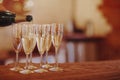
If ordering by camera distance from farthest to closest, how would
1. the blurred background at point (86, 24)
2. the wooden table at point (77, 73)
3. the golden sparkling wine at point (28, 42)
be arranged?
the blurred background at point (86, 24)
the golden sparkling wine at point (28, 42)
the wooden table at point (77, 73)

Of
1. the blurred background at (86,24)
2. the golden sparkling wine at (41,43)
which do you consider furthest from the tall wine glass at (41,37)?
the blurred background at (86,24)

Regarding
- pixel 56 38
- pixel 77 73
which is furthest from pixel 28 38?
pixel 77 73

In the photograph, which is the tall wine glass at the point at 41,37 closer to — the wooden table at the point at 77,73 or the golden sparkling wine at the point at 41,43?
the golden sparkling wine at the point at 41,43

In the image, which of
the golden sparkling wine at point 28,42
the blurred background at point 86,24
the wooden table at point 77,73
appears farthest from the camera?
the blurred background at point 86,24

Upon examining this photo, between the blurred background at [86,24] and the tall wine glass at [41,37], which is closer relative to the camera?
the tall wine glass at [41,37]

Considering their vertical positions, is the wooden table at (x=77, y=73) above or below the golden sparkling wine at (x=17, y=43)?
below

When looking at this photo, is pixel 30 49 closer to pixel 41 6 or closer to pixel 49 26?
pixel 49 26

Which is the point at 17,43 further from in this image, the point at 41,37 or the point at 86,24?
the point at 86,24
